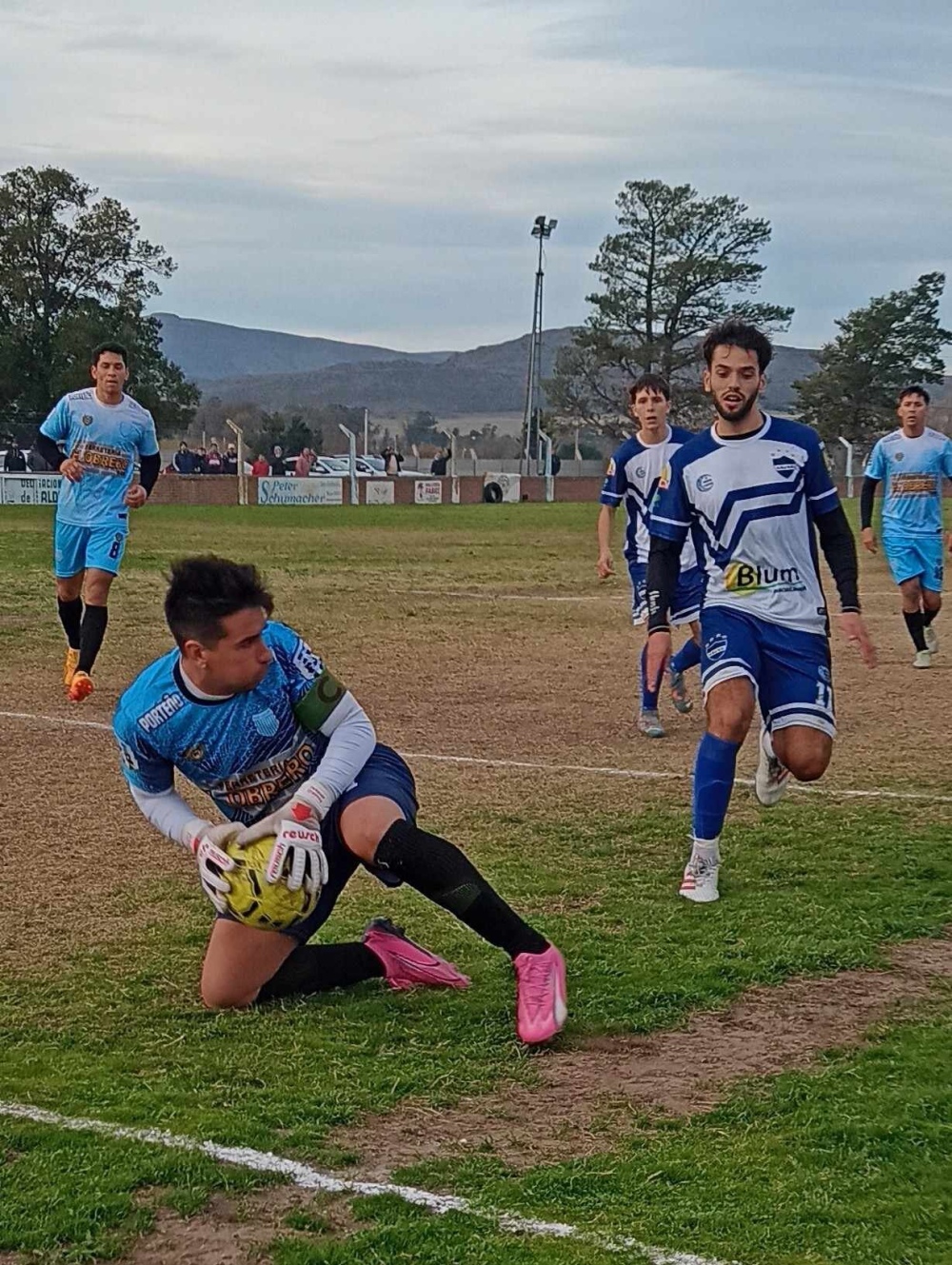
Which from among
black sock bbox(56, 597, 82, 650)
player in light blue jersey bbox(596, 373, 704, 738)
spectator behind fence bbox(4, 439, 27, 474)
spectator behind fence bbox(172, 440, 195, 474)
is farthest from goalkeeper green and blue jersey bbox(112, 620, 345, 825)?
spectator behind fence bbox(172, 440, 195, 474)

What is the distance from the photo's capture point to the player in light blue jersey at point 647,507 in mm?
9594

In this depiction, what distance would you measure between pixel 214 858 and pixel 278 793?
0.36 metres

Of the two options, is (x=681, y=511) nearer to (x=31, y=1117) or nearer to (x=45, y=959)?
(x=45, y=959)

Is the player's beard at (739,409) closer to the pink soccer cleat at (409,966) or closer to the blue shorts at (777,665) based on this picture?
the blue shorts at (777,665)

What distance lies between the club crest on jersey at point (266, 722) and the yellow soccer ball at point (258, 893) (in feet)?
1.09

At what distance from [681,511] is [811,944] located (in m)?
1.81

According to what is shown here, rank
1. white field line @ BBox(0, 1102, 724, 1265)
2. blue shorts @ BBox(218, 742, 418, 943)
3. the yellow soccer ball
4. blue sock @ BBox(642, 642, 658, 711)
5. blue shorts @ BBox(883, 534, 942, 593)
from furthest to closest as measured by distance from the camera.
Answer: blue shorts @ BBox(883, 534, 942, 593)
blue sock @ BBox(642, 642, 658, 711)
blue shorts @ BBox(218, 742, 418, 943)
the yellow soccer ball
white field line @ BBox(0, 1102, 724, 1265)

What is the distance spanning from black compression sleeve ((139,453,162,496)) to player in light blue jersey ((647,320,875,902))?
579cm

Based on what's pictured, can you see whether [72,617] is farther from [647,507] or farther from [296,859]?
[296,859]

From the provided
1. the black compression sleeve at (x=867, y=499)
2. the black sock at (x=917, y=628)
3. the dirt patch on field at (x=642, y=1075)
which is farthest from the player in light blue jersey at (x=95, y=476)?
the dirt patch on field at (x=642, y=1075)

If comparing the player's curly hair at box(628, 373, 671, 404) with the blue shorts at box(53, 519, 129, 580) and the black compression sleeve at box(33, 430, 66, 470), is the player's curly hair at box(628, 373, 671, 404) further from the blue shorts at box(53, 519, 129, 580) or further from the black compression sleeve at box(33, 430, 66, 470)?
the black compression sleeve at box(33, 430, 66, 470)

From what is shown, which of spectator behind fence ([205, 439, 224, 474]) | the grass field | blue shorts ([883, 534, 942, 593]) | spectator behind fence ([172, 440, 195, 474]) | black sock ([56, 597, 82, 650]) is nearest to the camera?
the grass field

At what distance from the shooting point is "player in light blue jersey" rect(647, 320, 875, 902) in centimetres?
613

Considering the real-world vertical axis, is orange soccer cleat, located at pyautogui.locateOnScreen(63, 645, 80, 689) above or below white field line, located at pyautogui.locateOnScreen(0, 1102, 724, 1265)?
above
